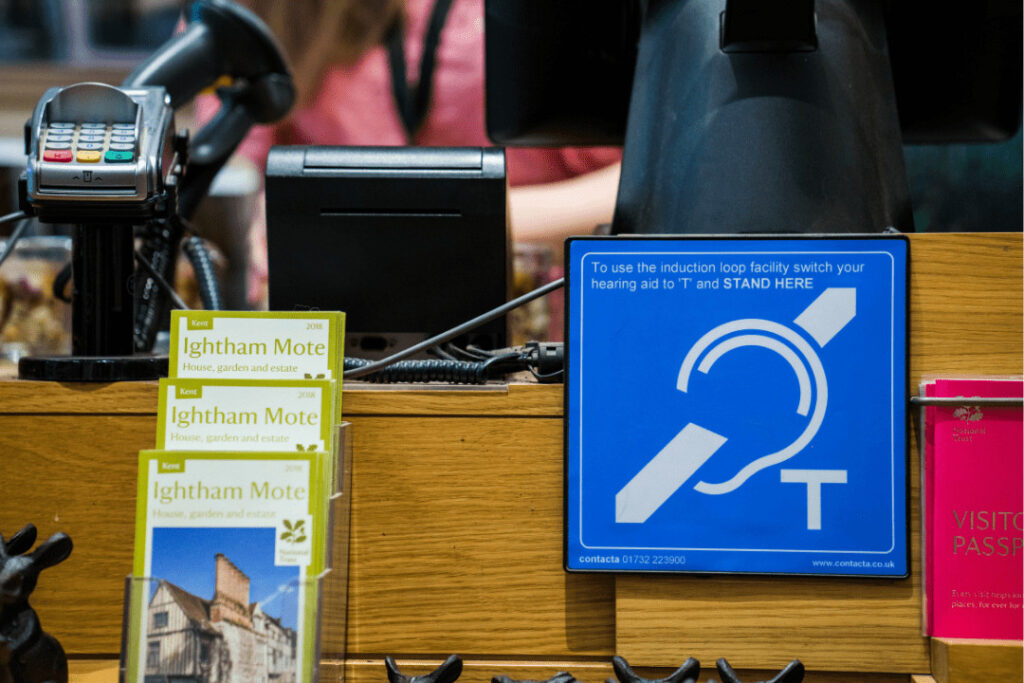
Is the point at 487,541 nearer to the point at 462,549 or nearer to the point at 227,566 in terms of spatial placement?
the point at 462,549

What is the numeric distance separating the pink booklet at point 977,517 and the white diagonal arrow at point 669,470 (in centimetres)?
16

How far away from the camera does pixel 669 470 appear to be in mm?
691

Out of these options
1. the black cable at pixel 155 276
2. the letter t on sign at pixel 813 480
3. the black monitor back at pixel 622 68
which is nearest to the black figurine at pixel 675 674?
the letter t on sign at pixel 813 480

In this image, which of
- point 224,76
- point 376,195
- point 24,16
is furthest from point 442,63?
point 376,195

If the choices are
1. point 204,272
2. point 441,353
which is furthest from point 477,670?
point 204,272

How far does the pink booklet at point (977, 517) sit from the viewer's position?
26.0 inches

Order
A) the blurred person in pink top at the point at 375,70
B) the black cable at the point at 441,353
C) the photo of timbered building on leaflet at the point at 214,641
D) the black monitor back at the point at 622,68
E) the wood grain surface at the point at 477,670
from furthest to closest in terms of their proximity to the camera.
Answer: the blurred person in pink top at the point at 375,70, the black monitor back at the point at 622,68, the black cable at the point at 441,353, the wood grain surface at the point at 477,670, the photo of timbered building on leaflet at the point at 214,641

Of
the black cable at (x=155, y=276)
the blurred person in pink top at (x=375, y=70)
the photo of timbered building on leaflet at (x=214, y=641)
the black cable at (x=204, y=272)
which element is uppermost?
the blurred person in pink top at (x=375, y=70)

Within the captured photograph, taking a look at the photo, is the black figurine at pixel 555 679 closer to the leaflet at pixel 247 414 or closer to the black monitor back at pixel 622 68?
the leaflet at pixel 247 414

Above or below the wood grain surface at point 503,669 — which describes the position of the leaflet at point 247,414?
above

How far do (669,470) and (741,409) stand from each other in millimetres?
68

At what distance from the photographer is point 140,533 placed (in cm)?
62

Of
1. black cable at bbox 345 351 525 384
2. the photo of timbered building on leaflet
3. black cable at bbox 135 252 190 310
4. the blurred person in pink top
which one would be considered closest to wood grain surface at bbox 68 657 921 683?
the photo of timbered building on leaflet

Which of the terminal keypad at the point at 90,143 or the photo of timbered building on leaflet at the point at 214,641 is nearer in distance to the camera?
the photo of timbered building on leaflet at the point at 214,641
